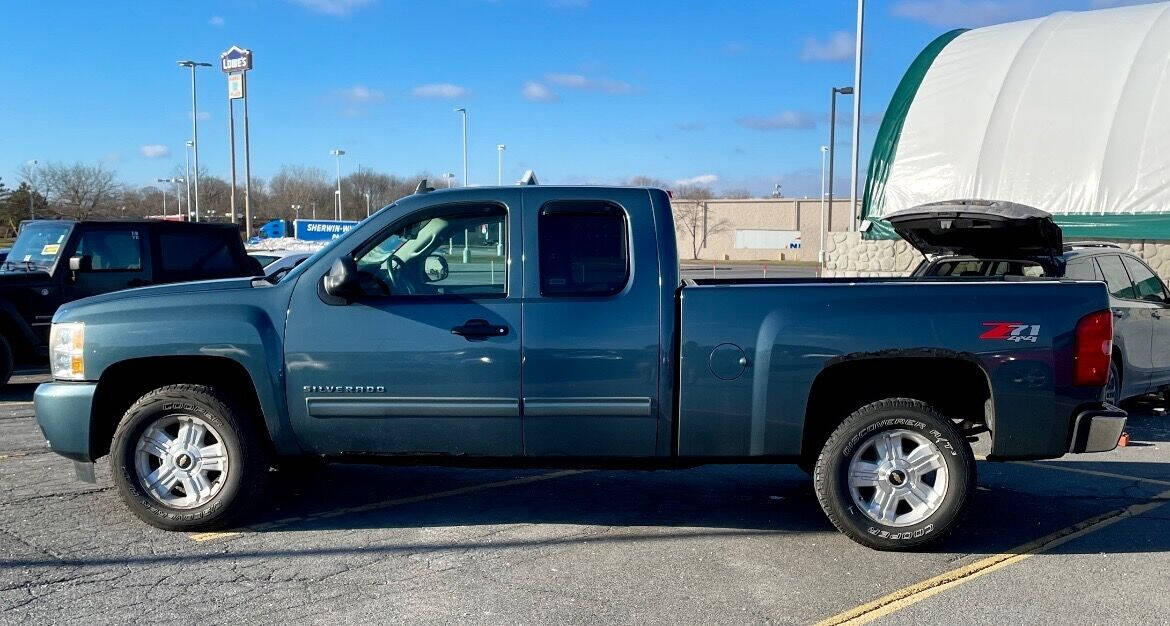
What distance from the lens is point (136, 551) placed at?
4809mm

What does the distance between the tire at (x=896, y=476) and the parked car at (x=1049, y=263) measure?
2705 mm

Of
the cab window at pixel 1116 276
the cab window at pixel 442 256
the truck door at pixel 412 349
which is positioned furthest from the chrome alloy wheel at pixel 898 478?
the cab window at pixel 1116 276

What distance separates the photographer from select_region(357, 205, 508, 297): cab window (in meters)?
4.97

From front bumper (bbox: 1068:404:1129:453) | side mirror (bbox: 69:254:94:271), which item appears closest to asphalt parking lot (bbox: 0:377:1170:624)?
front bumper (bbox: 1068:404:1129:453)

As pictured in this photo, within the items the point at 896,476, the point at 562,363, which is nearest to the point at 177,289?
the point at 562,363

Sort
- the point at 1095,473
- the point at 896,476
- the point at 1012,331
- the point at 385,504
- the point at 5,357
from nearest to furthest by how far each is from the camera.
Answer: the point at 1012,331 < the point at 896,476 < the point at 385,504 < the point at 1095,473 < the point at 5,357

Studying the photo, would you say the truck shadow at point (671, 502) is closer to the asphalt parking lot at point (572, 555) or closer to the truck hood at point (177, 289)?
the asphalt parking lot at point (572, 555)

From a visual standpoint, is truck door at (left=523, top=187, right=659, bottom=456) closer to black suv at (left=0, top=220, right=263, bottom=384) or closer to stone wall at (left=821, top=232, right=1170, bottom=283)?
black suv at (left=0, top=220, right=263, bottom=384)

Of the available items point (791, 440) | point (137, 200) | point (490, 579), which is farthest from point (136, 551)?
point (137, 200)

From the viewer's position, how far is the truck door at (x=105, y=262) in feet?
34.6

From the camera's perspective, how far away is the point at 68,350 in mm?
5055

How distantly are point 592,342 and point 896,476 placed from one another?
5.69 ft

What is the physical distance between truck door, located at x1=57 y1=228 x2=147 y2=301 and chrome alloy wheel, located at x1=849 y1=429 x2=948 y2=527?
353 inches

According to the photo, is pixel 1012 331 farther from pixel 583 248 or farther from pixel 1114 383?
pixel 1114 383
